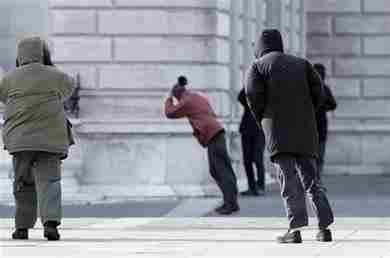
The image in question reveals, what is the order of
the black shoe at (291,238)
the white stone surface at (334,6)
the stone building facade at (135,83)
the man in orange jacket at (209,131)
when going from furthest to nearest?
the white stone surface at (334,6), the stone building facade at (135,83), the man in orange jacket at (209,131), the black shoe at (291,238)

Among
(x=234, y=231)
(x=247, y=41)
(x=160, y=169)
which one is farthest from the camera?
(x=247, y=41)

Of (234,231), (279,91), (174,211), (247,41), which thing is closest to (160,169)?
(174,211)

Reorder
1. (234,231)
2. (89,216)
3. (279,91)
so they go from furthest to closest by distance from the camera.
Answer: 1. (89,216)
2. (234,231)
3. (279,91)

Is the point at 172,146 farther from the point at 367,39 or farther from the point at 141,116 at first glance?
the point at 367,39

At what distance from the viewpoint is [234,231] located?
53.3 feet

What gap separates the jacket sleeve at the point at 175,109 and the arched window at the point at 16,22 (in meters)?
3.48

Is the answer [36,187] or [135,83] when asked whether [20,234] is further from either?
[135,83]

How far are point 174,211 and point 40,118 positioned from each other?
472 centimetres

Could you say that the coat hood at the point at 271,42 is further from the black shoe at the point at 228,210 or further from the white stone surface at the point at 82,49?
the white stone surface at the point at 82,49

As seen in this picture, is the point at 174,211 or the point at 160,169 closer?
the point at 174,211

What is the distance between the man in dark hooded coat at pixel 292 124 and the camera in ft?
47.4

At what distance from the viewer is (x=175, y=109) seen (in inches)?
755

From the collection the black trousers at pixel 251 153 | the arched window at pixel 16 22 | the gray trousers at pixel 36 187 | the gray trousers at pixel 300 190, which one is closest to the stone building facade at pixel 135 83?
the arched window at pixel 16 22

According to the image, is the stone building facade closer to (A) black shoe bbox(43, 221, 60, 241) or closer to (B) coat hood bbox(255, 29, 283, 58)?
(A) black shoe bbox(43, 221, 60, 241)
